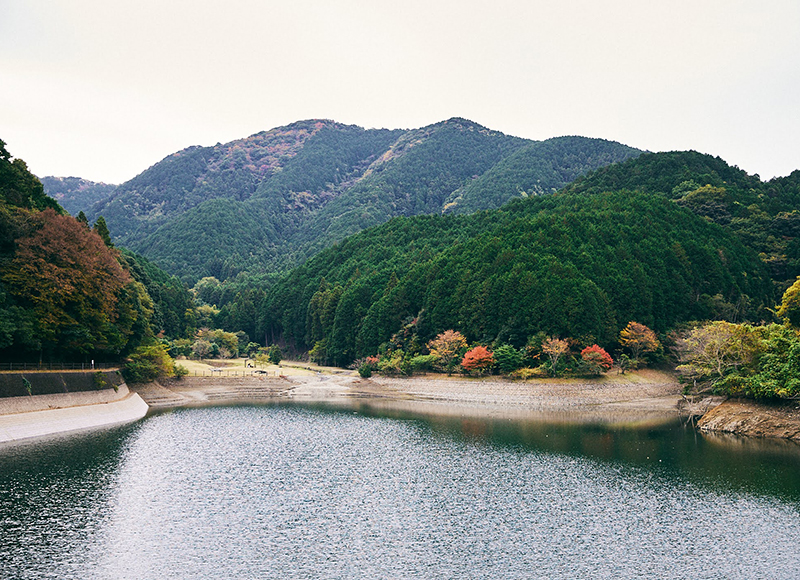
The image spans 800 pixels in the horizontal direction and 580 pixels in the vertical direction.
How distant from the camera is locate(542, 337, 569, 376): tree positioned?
6956cm

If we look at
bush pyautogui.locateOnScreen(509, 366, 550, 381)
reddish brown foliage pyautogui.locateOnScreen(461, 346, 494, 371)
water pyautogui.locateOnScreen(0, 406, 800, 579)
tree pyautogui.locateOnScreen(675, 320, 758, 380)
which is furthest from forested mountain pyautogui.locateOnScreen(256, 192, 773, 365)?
water pyautogui.locateOnScreen(0, 406, 800, 579)

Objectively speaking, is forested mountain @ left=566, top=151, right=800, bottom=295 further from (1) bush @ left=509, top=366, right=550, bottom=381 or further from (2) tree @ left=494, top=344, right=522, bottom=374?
(2) tree @ left=494, top=344, right=522, bottom=374

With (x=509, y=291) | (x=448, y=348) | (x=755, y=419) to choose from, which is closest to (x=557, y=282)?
(x=509, y=291)

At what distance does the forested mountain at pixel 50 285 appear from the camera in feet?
144

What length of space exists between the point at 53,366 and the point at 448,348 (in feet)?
151

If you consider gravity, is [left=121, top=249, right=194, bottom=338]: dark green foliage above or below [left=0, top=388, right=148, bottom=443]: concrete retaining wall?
above

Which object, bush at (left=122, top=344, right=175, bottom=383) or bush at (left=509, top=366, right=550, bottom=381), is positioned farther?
bush at (left=509, top=366, right=550, bottom=381)

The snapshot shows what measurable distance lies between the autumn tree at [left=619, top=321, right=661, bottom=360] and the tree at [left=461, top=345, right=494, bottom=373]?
56.3 feet

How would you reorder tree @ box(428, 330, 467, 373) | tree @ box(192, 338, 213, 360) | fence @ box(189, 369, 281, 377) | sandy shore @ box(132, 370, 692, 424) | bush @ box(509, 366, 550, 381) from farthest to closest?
tree @ box(192, 338, 213, 360) → fence @ box(189, 369, 281, 377) → tree @ box(428, 330, 467, 373) → bush @ box(509, 366, 550, 381) → sandy shore @ box(132, 370, 692, 424)

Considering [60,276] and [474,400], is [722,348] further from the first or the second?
[60,276]

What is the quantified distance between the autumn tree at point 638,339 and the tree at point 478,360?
1716 centimetres

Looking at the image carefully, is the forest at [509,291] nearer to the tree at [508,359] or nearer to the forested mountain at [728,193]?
the tree at [508,359]

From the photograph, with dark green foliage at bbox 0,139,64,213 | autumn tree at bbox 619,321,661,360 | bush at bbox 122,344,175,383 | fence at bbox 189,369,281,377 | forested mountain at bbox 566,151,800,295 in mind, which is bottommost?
fence at bbox 189,369,281,377

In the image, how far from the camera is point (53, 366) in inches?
1863
